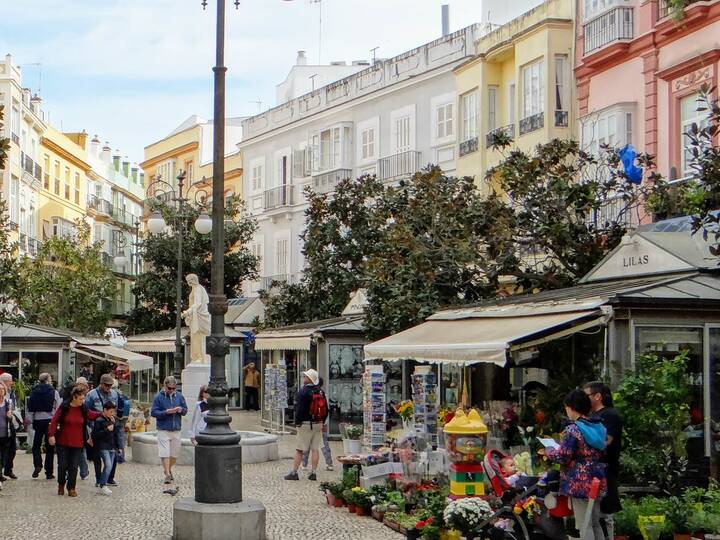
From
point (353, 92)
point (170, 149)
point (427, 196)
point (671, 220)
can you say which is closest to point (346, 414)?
point (427, 196)

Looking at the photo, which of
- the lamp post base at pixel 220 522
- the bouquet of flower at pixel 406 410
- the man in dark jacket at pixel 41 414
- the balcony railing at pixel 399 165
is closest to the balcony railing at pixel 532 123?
the balcony railing at pixel 399 165

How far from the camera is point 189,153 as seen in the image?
6097cm

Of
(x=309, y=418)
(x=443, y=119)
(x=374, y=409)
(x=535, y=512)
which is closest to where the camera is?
(x=535, y=512)

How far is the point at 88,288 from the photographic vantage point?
50375 mm

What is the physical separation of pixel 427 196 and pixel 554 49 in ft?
25.2

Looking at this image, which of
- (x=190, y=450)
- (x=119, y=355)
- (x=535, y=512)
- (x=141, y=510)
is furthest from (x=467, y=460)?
(x=119, y=355)

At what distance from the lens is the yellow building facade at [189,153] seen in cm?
5934

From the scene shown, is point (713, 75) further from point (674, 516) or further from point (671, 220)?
point (674, 516)

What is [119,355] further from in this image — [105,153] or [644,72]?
[105,153]

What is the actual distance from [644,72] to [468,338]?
12327 millimetres

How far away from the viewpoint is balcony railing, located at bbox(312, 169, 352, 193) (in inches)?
1694

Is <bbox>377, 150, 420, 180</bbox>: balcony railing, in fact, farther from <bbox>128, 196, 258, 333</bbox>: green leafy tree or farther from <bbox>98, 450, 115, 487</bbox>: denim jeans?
<bbox>98, 450, 115, 487</bbox>: denim jeans

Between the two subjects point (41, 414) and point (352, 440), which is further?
point (352, 440)

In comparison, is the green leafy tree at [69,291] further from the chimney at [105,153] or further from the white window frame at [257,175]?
the chimney at [105,153]
